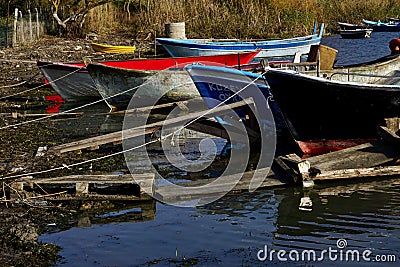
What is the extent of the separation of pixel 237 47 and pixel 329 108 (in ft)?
37.4

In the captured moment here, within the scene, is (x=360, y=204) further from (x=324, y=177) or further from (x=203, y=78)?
(x=203, y=78)

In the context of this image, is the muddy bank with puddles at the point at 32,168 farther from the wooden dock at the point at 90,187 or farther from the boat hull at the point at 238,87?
the boat hull at the point at 238,87

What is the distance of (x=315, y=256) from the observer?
21.1ft

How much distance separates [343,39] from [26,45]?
17.8m

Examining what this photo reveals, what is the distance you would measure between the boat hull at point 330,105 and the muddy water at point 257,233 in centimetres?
129

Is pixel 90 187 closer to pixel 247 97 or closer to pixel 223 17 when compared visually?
pixel 247 97

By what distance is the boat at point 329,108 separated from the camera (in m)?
9.47

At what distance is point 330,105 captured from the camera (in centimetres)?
968

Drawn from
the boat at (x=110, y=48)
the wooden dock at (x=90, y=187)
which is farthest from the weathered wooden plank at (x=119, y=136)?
the boat at (x=110, y=48)

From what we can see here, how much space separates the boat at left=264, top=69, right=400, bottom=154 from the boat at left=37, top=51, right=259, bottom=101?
6308mm

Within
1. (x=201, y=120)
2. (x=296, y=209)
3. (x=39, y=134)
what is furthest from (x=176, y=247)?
(x=39, y=134)

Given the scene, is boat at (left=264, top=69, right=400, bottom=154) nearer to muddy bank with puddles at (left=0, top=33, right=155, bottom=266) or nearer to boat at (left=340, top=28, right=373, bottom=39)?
muddy bank with puddles at (left=0, top=33, right=155, bottom=266)

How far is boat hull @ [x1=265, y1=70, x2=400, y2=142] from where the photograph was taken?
947 centimetres

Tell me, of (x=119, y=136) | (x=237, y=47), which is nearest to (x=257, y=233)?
(x=119, y=136)
